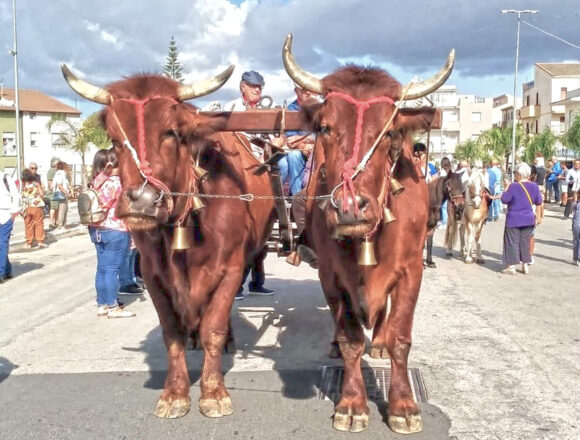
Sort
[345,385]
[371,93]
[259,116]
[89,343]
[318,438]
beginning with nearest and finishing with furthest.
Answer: [371,93]
[318,438]
[345,385]
[259,116]
[89,343]

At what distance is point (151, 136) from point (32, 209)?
12381mm

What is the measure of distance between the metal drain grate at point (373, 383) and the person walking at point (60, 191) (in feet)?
50.3

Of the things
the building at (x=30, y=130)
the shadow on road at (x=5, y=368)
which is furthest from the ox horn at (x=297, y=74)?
the building at (x=30, y=130)

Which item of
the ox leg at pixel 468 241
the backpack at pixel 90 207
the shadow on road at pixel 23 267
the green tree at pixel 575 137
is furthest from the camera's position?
the green tree at pixel 575 137

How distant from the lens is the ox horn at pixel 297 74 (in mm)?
4305

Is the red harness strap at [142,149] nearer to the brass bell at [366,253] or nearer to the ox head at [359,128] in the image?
the ox head at [359,128]

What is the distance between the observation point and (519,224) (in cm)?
1189

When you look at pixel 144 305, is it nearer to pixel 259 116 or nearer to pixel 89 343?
pixel 89 343

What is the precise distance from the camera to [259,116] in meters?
5.28

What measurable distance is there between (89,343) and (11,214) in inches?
192

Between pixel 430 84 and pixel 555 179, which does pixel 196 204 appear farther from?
pixel 555 179

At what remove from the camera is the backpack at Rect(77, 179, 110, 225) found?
7.43 metres

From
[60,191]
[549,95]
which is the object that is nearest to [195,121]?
[60,191]

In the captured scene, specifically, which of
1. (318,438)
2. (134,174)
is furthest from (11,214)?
(318,438)
